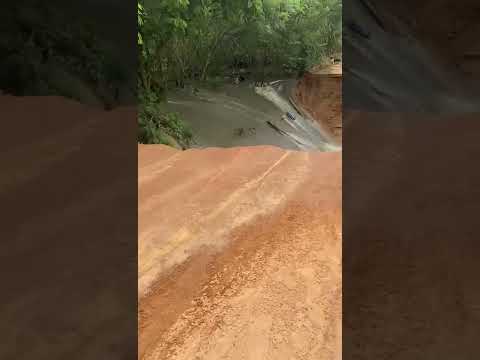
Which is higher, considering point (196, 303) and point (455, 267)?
point (455, 267)

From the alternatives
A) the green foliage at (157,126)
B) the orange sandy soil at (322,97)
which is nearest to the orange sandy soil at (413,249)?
the green foliage at (157,126)

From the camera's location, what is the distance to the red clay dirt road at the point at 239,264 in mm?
1711

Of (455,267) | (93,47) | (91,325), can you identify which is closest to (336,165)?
(455,267)

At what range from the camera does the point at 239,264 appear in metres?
2.36

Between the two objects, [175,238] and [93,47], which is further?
[93,47]

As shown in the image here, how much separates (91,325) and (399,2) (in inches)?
416

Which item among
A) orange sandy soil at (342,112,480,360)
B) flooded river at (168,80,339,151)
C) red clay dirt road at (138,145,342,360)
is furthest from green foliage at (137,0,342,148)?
orange sandy soil at (342,112,480,360)

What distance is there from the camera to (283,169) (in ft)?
14.7

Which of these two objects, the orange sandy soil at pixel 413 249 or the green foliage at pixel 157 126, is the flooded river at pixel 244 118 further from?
the orange sandy soil at pixel 413 249

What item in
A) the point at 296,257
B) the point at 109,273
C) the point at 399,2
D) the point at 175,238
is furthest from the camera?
the point at 399,2

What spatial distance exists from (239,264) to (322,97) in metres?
18.6

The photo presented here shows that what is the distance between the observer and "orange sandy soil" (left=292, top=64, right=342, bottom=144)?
18781mm

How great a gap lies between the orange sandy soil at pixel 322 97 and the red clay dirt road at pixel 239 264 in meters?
15.1

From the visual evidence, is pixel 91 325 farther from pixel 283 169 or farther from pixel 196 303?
pixel 283 169
